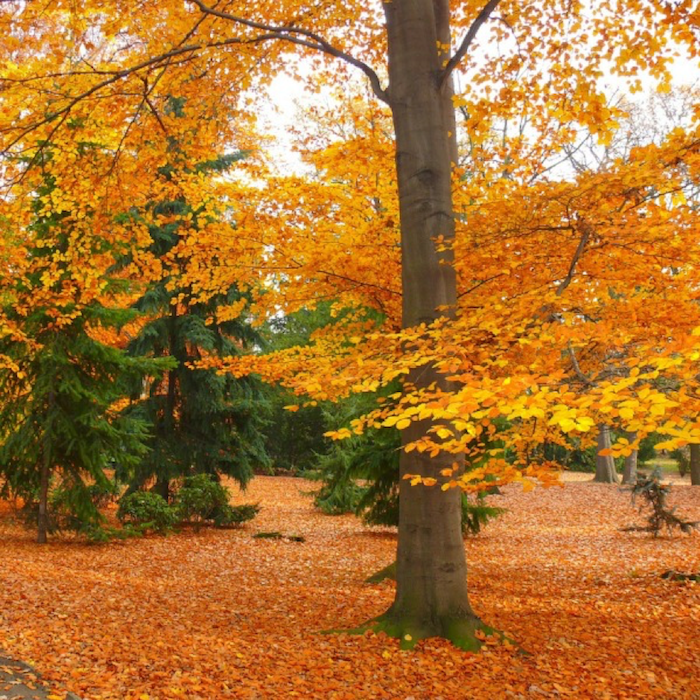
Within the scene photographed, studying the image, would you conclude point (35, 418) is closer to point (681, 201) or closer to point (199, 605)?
point (199, 605)

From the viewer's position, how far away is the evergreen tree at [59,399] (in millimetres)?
9523

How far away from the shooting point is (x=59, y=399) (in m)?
9.98

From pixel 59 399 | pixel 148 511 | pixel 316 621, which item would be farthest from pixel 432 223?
pixel 148 511

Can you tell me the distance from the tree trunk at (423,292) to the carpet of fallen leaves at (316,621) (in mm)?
260

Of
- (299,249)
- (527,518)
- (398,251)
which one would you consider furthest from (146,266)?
(527,518)

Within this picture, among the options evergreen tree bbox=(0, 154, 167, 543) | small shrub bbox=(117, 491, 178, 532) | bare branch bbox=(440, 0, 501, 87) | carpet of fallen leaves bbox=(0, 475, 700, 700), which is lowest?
carpet of fallen leaves bbox=(0, 475, 700, 700)

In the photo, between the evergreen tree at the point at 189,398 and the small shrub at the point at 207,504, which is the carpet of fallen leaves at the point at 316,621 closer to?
the small shrub at the point at 207,504

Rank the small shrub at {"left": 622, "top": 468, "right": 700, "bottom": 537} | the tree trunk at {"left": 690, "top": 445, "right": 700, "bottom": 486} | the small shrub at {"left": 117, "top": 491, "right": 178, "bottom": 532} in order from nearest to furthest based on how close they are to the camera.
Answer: the small shrub at {"left": 622, "top": 468, "right": 700, "bottom": 537}, the small shrub at {"left": 117, "top": 491, "right": 178, "bottom": 532}, the tree trunk at {"left": 690, "top": 445, "right": 700, "bottom": 486}

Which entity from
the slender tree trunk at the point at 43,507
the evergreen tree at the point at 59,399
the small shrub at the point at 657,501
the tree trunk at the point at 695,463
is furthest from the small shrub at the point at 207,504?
the tree trunk at the point at 695,463

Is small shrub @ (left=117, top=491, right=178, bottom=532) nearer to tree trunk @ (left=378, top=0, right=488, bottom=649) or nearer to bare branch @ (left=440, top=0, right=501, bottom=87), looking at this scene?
tree trunk @ (left=378, top=0, right=488, bottom=649)

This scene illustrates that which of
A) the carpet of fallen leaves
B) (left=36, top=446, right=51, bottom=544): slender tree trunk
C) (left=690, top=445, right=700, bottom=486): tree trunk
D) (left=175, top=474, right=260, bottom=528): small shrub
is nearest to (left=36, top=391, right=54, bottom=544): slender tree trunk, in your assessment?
(left=36, top=446, right=51, bottom=544): slender tree trunk

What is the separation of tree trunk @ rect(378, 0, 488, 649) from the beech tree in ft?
0.05

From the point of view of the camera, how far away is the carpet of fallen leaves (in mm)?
A: 4543

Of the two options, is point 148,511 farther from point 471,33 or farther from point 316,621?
point 471,33
